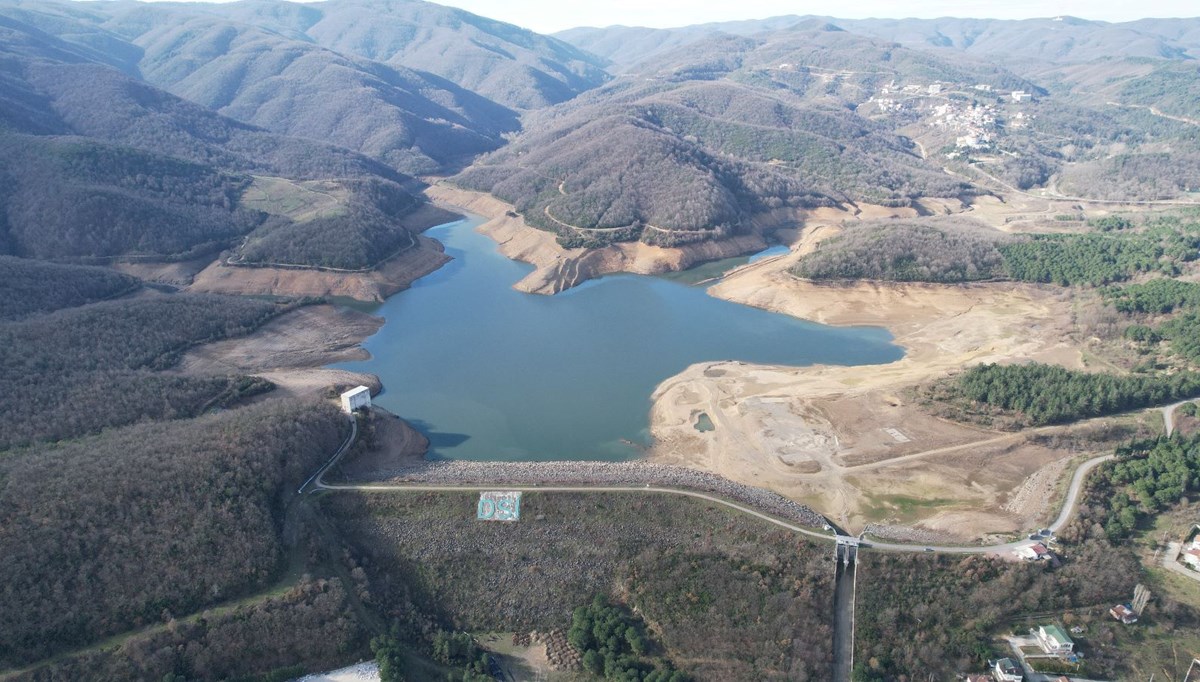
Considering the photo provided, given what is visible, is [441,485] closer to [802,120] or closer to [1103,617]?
[1103,617]

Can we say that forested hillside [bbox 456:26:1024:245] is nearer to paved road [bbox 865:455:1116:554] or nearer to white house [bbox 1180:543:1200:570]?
paved road [bbox 865:455:1116:554]

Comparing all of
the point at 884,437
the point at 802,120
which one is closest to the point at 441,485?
the point at 884,437

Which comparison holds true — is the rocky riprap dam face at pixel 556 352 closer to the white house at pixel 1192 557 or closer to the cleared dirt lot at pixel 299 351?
the cleared dirt lot at pixel 299 351

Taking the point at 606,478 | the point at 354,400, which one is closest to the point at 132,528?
the point at 354,400

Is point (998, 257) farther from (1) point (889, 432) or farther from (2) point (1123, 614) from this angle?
(2) point (1123, 614)

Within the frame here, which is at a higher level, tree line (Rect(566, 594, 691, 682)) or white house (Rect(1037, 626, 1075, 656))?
white house (Rect(1037, 626, 1075, 656))

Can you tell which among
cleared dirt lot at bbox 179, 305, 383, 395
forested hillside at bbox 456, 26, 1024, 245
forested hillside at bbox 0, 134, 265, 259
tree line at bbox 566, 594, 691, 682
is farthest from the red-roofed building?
forested hillside at bbox 0, 134, 265, 259
